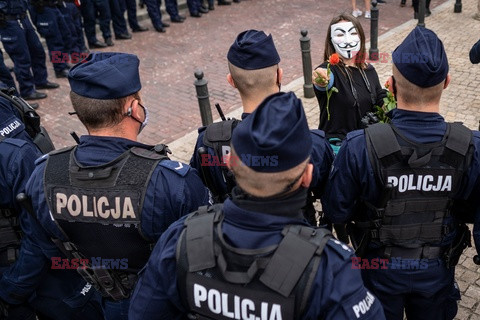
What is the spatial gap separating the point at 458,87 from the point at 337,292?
22.8 feet

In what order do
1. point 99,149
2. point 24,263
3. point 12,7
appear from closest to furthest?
1. point 99,149
2. point 24,263
3. point 12,7

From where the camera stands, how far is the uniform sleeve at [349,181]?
2.78 m

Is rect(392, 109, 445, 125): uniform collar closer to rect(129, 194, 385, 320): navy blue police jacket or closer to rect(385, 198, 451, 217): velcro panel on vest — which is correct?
rect(385, 198, 451, 217): velcro panel on vest

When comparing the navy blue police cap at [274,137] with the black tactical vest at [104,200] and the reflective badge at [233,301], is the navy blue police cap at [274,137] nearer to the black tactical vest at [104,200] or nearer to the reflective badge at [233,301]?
the reflective badge at [233,301]

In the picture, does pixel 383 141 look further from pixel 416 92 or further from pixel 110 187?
pixel 110 187

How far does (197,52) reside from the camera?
10.2 metres

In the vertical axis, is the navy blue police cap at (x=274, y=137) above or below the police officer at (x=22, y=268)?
above

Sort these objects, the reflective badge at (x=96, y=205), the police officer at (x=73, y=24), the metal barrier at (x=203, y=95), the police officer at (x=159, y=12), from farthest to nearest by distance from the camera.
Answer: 1. the police officer at (x=159, y=12)
2. the police officer at (x=73, y=24)
3. the metal barrier at (x=203, y=95)
4. the reflective badge at (x=96, y=205)

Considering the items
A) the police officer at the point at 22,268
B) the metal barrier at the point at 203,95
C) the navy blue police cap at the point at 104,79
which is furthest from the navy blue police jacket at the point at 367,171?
the metal barrier at the point at 203,95

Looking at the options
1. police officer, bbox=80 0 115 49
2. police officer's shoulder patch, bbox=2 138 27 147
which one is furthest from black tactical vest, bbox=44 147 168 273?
police officer, bbox=80 0 115 49

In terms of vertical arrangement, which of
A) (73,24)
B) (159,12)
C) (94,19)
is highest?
(73,24)

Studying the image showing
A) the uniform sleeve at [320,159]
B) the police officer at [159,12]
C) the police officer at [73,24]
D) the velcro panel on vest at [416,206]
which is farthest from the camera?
the police officer at [159,12]

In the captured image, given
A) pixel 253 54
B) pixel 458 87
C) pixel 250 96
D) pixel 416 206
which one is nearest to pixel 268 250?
pixel 416 206

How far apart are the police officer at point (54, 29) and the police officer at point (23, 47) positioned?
56cm
